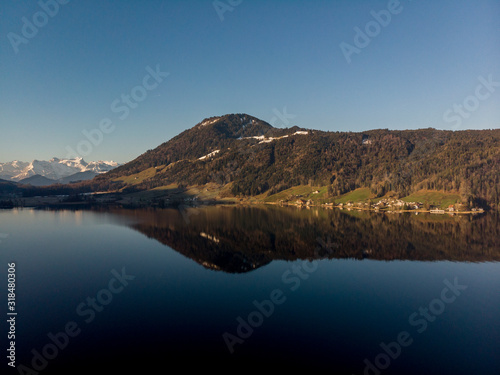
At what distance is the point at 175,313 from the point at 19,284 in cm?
3043

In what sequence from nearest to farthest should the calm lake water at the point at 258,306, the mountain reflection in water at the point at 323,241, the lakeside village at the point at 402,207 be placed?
the calm lake water at the point at 258,306 < the mountain reflection in water at the point at 323,241 < the lakeside village at the point at 402,207

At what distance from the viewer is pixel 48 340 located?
99.4 ft

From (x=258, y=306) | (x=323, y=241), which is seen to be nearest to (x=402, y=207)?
(x=323, y=241)

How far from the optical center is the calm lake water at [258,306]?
2783cm

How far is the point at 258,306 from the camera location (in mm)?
39781

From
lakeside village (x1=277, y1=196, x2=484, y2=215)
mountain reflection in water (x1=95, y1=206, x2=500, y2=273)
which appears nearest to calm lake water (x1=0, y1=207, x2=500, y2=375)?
mountain reflection in water (x1=95, y1=206, x2=500, y2=273)

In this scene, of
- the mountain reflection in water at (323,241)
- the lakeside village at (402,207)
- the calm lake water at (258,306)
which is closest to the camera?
the calm lake water at (258,306)

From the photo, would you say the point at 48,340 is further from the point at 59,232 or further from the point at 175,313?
the point at 59,232

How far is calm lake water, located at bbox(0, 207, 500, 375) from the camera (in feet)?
91.3

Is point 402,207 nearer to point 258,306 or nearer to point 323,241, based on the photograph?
point 323,241

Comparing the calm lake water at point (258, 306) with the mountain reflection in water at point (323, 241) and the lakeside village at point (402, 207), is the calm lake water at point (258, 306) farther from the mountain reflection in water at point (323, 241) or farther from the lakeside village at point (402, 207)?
the lakeside village at point (402, 207)

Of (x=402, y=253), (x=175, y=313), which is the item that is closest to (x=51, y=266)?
(x=175, y=313)

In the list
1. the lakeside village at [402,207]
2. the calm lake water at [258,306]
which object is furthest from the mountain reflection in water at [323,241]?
the lakeside village at [402,207]

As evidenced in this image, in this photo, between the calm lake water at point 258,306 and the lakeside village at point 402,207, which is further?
the lakeside village at point 402,207
